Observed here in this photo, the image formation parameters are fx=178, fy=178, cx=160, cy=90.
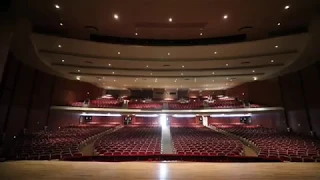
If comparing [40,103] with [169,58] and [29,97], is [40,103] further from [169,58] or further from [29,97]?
[169,58]

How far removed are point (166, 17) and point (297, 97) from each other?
32.3 feet

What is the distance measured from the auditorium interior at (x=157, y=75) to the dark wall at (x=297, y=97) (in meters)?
0.07

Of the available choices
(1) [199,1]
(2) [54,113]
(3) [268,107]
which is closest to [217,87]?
(3) [268,107]

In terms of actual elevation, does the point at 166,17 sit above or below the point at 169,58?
above

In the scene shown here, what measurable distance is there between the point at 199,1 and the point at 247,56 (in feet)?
18.7

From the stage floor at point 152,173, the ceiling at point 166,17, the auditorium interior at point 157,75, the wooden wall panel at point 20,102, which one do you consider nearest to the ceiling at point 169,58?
the auditorium interior at point 157,75

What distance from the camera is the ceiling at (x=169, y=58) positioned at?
30.6ft

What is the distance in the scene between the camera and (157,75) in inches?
582

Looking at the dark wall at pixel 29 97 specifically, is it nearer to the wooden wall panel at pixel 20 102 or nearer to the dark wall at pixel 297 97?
the wooden wall panel at pixel 20 102

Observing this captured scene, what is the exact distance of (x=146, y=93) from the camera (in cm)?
2181

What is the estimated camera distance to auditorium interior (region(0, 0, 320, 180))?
4.45 metres

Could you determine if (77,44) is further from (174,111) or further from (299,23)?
(299,23)

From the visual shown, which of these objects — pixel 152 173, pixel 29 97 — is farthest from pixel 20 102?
pixel 152 173

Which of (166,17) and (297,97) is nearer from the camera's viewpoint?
(166,17)
